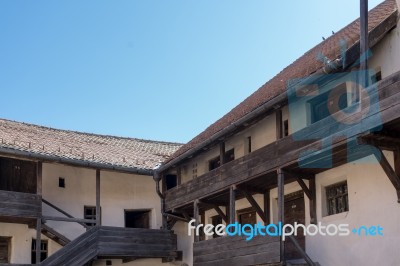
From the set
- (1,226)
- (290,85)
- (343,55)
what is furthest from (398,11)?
(1,226)

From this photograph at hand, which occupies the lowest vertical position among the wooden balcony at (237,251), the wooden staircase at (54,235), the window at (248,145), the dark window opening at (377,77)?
the wooden balcony at (237,251)

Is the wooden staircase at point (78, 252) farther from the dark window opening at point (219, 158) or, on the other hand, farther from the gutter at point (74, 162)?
the dark window opening at point (219, 158)

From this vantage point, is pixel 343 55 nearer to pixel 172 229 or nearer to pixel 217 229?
pixel 217 229

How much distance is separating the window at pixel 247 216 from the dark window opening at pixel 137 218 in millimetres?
4899

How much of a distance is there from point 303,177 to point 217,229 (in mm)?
5782

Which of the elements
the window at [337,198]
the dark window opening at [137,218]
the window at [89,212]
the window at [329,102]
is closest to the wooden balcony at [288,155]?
the window at [337,198]

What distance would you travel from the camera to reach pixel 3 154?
19156 millimetres

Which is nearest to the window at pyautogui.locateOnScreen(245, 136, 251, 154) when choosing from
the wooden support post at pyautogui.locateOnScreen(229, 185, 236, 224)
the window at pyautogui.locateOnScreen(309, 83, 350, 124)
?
Result: the wooden support post at pyautogui.locateOnScreen(229, 185, 236, 224)

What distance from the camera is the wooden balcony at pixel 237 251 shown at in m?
15.2

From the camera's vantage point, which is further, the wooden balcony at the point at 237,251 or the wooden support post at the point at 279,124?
the wooden support post at the point at 279,124

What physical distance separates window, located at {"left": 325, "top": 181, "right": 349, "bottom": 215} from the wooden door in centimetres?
116

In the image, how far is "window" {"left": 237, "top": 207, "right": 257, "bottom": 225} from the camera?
19078mm

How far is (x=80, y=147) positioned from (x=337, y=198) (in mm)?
10980

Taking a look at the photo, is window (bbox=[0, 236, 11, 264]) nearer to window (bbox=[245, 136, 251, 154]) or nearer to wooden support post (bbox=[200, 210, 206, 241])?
wooden support post (bbox=[200, 210, 206, 241])
